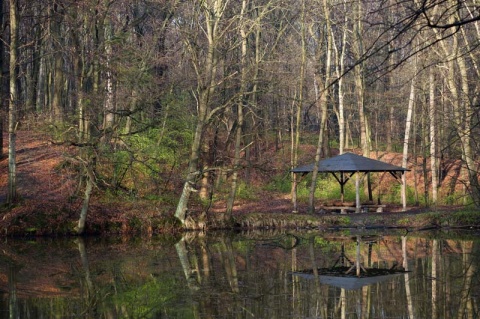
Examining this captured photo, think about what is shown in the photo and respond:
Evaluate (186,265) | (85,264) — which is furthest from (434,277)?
(85,264)

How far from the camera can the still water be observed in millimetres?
10328

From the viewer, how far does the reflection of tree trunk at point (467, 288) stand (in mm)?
9742

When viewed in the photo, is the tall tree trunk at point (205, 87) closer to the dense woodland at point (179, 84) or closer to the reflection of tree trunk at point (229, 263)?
the dense woodland at point (179, 84)

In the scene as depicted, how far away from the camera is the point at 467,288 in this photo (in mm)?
11859

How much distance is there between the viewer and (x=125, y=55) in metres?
24.3

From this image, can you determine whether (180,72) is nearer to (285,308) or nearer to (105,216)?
(105,216)

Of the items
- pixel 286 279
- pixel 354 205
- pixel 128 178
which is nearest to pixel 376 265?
pixel 286 279

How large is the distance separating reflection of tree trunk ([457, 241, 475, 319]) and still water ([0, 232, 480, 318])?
17 millimetres

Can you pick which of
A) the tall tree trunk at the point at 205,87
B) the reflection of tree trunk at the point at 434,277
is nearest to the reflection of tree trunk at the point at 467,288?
the reflection of tree trunk at the point at 434,277

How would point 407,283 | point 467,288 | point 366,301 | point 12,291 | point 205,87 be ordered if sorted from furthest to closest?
point 205,87 → point 407,283 → point 12,291 → point 467,288 → point 366,301

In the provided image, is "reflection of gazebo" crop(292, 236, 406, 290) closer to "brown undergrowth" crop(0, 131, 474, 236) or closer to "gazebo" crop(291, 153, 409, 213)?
"brown undergrowth" crop(0, 131, 474, 236)

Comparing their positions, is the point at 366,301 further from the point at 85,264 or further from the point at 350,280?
the point at 85,264

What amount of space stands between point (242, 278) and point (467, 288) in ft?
13.7

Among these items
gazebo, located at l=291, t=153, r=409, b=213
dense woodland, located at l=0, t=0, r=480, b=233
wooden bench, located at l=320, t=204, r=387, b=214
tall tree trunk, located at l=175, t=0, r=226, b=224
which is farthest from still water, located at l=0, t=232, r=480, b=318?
wooden bench, located at l=320, t=204, r=387, b=214
